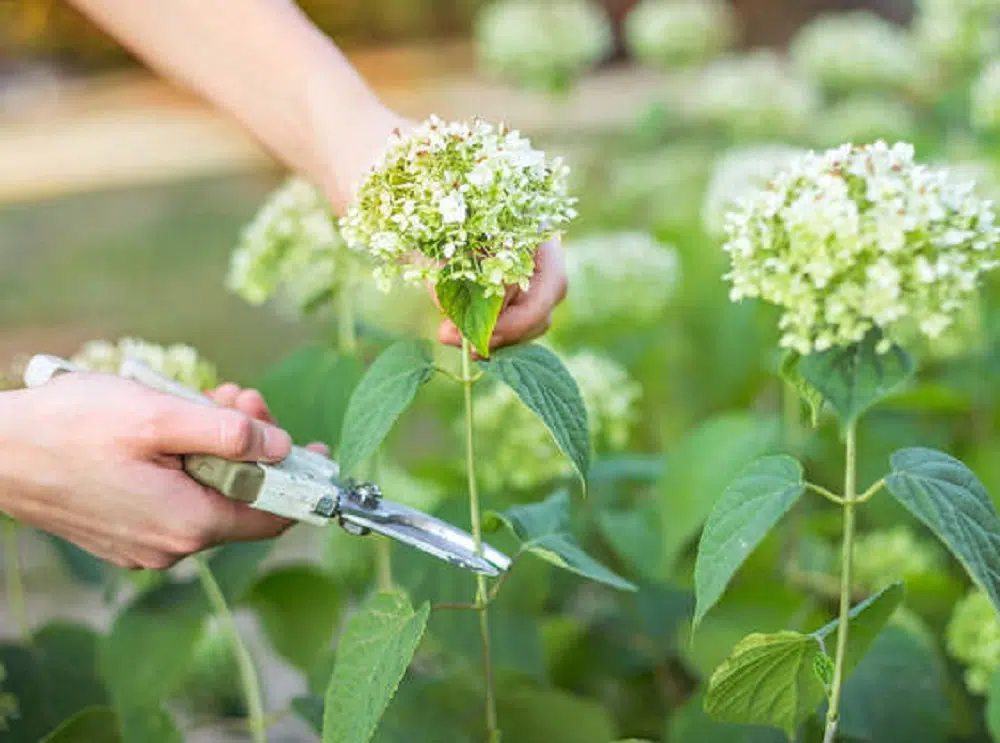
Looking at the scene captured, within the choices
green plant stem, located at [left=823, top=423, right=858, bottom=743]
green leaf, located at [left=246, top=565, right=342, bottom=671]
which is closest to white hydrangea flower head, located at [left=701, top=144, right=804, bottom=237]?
green leaf, located at [left=246, top=565, right=342, bottom=671]

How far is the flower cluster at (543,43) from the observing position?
2357 mm

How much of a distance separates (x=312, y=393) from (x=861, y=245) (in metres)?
0.65

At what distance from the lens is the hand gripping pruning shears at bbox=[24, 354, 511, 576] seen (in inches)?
38.3

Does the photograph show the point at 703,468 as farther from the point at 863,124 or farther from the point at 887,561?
the point at 863,124

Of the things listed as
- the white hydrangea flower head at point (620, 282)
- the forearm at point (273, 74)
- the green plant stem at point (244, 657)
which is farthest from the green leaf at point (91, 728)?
the white hydrangea flower head at point (620, 282)

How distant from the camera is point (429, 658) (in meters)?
1.58

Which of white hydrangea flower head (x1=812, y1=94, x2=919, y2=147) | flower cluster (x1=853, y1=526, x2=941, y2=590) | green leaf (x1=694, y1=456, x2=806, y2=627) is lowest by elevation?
flower cluster (x1=853, y1=526, x2=941, y2=590)

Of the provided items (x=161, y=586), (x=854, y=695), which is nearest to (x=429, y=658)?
(x=161, y=586)

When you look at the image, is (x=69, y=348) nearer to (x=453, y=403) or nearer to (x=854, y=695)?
(x=453, y=403)

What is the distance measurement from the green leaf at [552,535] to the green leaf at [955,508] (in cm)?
20

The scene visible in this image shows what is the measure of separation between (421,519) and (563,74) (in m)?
1.54

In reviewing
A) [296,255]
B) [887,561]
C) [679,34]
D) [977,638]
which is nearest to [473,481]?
[296,255]

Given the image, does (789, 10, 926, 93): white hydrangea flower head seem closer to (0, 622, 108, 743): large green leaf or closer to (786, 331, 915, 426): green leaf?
(0, 622, 108, 743): large green leaf

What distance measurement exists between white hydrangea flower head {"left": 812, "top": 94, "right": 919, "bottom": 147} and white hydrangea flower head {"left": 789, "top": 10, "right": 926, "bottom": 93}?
0.28ft
